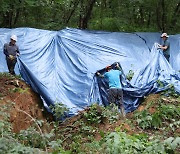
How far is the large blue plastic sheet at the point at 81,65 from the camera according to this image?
800 cm

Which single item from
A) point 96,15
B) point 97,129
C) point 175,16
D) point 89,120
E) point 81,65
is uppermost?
point 96,15

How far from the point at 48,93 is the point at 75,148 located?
2.32 metres

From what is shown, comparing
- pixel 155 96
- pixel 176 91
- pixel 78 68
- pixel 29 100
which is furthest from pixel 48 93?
pixel 176 91

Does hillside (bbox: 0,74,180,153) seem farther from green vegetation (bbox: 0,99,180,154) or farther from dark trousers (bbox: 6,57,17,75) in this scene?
dark trousers (bbox: 6,57,17,75)

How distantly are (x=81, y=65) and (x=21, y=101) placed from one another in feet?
6.81

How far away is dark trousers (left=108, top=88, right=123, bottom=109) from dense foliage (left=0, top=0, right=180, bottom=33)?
18.4ft

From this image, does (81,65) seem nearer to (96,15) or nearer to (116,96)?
(116,96)

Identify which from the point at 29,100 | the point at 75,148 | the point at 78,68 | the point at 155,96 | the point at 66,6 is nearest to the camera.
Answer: the point at 75,148

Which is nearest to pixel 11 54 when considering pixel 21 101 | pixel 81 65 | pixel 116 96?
pixel 21 101

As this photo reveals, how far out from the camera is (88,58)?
888 centimetres

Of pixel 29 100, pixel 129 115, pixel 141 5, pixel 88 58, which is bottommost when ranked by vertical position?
pixel 129 115

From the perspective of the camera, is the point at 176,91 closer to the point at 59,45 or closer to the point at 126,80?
the point at 126,80

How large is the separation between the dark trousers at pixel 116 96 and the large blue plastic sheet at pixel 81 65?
0.45m

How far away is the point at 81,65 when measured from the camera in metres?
8.63
